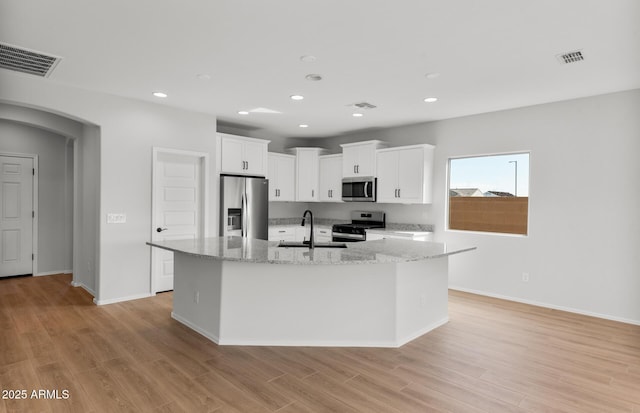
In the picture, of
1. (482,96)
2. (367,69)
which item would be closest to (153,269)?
(367,69)

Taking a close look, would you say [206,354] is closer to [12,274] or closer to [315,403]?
[315,403]

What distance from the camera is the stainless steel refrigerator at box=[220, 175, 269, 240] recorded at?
5867 millimetres

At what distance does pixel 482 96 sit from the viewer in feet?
15.0

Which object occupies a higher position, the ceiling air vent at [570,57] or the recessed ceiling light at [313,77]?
the recessed ceiling light at [313,77]

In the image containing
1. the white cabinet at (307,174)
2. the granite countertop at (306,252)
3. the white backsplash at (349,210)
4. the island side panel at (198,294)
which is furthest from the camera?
the white cabinet at (307,174)

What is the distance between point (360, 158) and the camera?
667 centimetres

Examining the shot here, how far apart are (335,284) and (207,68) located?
2480 millimetres

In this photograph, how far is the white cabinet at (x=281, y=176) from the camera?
6973mm

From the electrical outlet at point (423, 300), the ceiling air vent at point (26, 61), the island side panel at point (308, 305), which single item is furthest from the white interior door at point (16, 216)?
the electrical outlet at point (423, 300)

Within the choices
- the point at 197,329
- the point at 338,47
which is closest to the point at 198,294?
the point at 197,329

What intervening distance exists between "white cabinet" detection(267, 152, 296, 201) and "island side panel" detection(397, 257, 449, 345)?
3.78 meters

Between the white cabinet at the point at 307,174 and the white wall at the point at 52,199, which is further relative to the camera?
the white cabinet at the point at 307,174

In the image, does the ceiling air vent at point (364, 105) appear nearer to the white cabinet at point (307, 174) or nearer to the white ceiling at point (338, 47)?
the white ceiling at point (338, 47)

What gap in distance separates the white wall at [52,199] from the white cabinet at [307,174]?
162 inches
